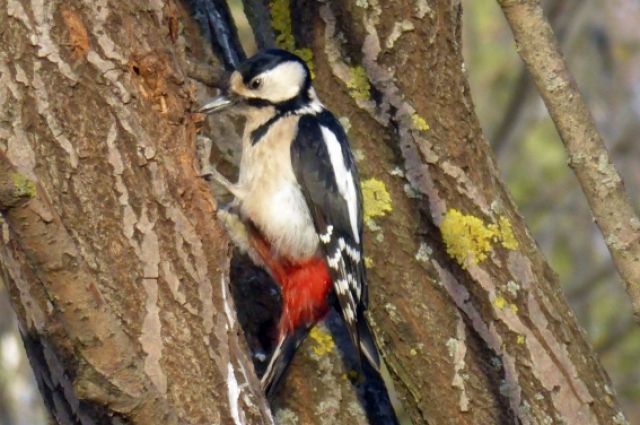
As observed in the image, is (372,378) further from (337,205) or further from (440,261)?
(337,205)

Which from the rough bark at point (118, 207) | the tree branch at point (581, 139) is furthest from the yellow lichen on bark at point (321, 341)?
the tree branch at point (581, 139)

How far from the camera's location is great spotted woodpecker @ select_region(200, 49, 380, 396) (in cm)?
347

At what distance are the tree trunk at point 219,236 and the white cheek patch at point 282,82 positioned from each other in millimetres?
67

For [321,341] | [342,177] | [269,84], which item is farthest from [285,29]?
[321,341]

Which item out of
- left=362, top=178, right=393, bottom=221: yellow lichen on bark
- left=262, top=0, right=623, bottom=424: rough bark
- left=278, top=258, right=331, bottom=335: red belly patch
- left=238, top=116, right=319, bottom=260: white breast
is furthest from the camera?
left=238, top=116, right=319, bottom=260: white breast

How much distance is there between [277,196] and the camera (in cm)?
385

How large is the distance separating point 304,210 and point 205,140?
531 mm

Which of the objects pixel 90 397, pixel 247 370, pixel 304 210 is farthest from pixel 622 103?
pixel 90 397

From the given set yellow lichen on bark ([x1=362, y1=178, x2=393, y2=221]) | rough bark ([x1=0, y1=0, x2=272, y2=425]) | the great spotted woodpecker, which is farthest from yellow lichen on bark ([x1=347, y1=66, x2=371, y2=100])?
rough bark ([x1=0, y1=0, x2=272, y2=425])

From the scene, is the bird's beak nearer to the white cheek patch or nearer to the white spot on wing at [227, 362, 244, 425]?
the white cheek patch

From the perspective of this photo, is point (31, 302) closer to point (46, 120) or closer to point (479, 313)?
point (46, 120)

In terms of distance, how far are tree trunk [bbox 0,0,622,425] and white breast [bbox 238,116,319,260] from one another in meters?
0.13

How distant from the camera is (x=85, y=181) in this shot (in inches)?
100

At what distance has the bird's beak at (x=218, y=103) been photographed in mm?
3524
